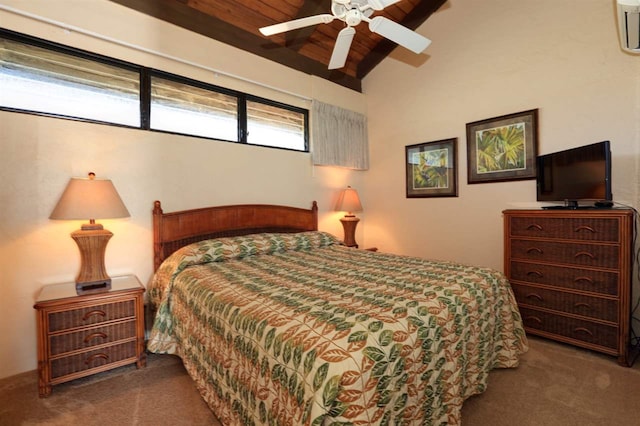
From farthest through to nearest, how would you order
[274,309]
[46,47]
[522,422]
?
[46,47] < [522,422] < [274,309]

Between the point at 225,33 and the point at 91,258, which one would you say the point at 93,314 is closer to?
the point at 91,258

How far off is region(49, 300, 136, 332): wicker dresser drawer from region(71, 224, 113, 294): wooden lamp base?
14 centimetres

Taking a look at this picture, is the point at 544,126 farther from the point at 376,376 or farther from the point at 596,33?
the point at 376,376

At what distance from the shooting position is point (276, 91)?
3.40 metres

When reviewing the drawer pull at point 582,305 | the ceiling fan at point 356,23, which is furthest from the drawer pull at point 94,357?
the drawer pull at point 582,305

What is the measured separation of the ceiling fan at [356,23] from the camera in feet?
6.64

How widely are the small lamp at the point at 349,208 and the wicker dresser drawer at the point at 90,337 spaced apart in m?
2.49

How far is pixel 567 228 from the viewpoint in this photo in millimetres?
2275

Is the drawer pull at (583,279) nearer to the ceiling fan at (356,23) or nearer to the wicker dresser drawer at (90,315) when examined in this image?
the ceiling fan at (356,23)

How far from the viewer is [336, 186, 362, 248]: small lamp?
12.5 ft

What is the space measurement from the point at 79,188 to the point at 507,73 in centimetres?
389

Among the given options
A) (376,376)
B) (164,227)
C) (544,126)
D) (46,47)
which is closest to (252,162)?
(164,227)

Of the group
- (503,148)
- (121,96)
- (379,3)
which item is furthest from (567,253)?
(121,96)

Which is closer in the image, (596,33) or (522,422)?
(522,422)
